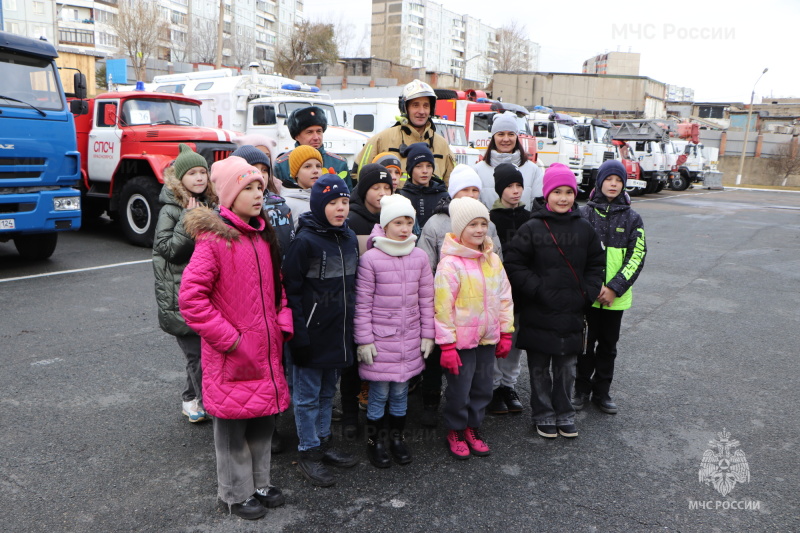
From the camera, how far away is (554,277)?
11.7 ft

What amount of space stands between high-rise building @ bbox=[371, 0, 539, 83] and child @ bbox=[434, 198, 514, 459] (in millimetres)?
92297

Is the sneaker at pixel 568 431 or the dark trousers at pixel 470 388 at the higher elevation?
the dark trousers at pixel 470 388

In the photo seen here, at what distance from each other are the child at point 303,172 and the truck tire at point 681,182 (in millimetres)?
30549

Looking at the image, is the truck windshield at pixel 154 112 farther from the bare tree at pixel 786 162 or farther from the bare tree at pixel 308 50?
the bare tree at pixel 786 162

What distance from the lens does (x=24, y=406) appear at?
3.80m

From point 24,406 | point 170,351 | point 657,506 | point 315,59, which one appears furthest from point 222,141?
point 315,59

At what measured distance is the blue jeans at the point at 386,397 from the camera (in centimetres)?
329

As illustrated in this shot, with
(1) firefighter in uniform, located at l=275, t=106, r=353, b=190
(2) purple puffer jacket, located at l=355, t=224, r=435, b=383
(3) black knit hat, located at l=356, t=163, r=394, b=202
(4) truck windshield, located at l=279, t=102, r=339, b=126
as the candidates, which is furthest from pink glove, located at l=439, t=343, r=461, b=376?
(4) truck windshield, located at l=279, t=102, r=339, b=126

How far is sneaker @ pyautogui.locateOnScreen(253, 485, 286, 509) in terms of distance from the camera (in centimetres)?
284

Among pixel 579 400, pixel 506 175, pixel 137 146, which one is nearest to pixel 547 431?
pixel 579 400

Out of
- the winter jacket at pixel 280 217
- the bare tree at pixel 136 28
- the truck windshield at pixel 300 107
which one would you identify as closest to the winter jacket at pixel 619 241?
the winter jacket at pixel 280 217

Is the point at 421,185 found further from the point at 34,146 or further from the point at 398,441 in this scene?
the point at 34,146

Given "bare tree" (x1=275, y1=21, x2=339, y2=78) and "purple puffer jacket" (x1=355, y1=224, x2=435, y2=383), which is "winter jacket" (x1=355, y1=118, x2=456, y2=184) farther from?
"bare tree" (x1=275, y1=21, x2=339, y2=78)

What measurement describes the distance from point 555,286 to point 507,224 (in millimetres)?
617
